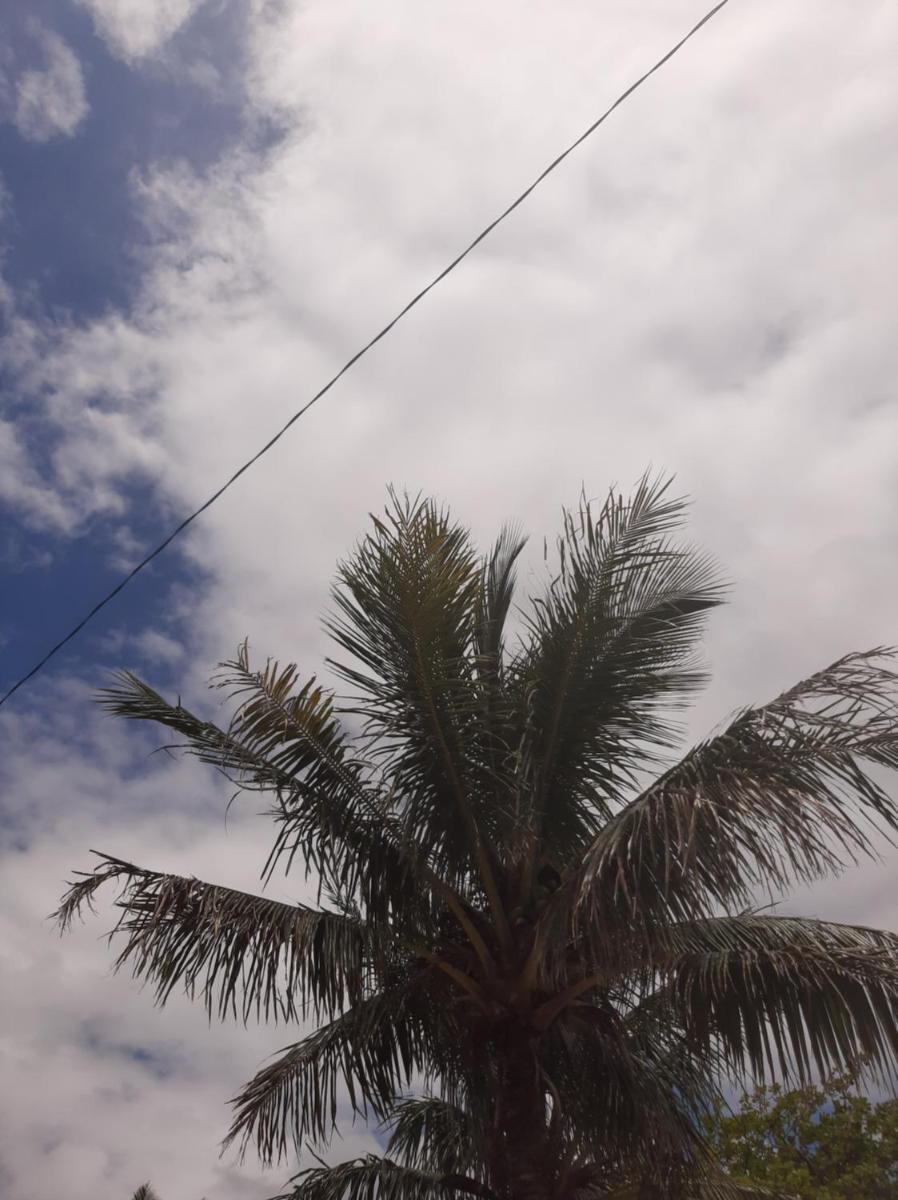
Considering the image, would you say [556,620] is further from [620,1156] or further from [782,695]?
[620,1156]

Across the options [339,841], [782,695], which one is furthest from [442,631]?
[782,695]

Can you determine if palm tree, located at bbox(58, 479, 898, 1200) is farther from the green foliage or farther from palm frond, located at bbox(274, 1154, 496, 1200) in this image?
the green foliage

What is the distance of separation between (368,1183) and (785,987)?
3.53m

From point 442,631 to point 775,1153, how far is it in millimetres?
12608

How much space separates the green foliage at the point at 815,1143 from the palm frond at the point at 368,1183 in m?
8.17

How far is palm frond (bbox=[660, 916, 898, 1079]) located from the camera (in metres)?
6.55

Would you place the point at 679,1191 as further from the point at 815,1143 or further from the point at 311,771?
the point at 815,1143

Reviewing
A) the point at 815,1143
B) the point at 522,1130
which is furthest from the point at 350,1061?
the point at 815,1143

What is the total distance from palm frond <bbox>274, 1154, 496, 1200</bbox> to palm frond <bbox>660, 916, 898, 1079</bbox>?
2.28m

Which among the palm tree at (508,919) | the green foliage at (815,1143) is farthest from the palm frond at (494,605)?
the green foliage at (815,1143)

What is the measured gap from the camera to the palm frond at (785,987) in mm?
6555

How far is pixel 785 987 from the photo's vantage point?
6.94m

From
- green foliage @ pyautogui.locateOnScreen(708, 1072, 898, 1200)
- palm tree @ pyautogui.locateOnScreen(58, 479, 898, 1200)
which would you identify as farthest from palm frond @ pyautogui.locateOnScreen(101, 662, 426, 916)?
green foliage @ pyautogui.locateOnScreen(708, 1072, 898, 1200)

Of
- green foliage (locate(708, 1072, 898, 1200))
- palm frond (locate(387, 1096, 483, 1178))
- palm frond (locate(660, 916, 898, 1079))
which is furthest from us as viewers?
green foliage (locate(708, 1072, 898, 1200))
